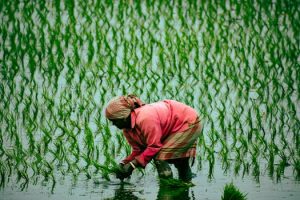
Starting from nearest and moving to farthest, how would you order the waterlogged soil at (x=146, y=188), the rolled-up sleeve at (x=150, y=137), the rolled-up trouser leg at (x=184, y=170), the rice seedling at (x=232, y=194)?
the rice seedling at (x=232, y=194) → the rolled-up sleeve at (x=150, y=137) → the waterlogged soil at (x=146, y=188) → the rolled-up trouser leg at (x=184, y=170)

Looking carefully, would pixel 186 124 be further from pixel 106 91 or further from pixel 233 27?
pixel 233 27

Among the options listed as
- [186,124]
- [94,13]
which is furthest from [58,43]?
[186,124]

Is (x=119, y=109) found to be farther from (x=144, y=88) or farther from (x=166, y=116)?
(x=144, y=88)

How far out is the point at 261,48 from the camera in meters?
8.50

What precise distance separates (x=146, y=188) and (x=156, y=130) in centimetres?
49

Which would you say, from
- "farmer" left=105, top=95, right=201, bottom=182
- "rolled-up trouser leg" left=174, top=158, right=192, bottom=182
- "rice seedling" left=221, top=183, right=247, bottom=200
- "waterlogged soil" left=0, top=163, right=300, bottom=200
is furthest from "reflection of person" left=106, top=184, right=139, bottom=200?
"rice seedling" left=221, top=183, right=247, bottom=200

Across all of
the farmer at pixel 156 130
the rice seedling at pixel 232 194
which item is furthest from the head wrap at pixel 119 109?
the rice seedling at pixel 232 194

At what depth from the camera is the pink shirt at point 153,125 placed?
15.3ft

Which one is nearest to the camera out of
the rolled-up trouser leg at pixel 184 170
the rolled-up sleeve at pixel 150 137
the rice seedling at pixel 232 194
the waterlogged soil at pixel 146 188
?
the rice seedling at pixel 232 194

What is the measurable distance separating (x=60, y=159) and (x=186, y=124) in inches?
42.1

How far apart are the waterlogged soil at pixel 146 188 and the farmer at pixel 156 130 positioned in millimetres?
134

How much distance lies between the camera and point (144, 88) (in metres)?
7.24

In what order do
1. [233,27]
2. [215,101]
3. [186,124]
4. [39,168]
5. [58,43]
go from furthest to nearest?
[233,27] → [58,43] → [215,101] → [39,168] → [186,124]

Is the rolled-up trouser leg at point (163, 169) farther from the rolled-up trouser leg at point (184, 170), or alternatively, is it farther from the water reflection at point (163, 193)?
the rolled-up trouser leg at point (184, 170)
